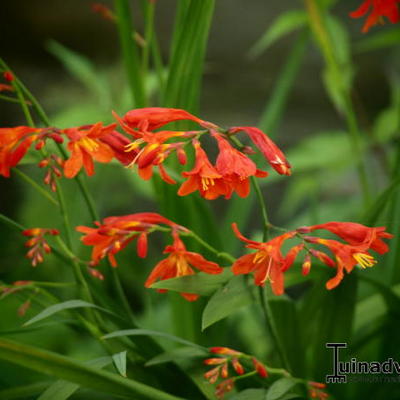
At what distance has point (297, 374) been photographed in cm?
68

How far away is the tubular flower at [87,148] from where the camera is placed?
1.53 ft

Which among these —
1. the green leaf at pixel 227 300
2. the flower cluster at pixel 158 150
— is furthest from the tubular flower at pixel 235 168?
the green leaf at pixel 227 300

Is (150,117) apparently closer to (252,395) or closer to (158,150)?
(158,150)

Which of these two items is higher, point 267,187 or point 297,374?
point 267,187

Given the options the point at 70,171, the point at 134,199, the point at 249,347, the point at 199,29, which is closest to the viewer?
the point at 70,171

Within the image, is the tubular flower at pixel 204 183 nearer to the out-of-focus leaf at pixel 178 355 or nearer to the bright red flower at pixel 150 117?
the bright red flower at pixel 150 117

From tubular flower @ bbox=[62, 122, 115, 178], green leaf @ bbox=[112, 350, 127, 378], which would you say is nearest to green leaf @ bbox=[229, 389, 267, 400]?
green leaf @ bbox=[112, 350, 127, 378]

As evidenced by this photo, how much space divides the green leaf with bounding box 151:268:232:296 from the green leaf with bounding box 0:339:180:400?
3.1 inches

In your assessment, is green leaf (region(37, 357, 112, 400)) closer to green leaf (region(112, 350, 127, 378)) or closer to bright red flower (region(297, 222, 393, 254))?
Result: green leaf (region(112, 350, 127, 378))

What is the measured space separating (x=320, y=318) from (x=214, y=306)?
21 cm

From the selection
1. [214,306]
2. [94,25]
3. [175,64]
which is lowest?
[214,306]

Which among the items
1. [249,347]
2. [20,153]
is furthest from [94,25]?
[20,153]

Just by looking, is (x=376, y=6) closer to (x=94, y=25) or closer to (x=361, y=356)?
(x=361, y=356)

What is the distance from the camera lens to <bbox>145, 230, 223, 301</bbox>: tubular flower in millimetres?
481
